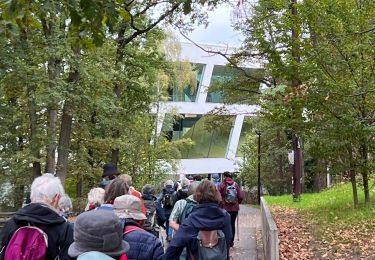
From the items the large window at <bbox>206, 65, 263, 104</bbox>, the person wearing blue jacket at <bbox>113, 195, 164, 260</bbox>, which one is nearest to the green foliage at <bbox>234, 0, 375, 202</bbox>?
the person wearing blue jacket at <bbox>113, 195, 164, 260</bbox>

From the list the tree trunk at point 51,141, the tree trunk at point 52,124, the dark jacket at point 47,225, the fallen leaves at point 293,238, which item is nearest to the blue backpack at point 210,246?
the dark jacket at point 47,225

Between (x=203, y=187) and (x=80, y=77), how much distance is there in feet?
42.6

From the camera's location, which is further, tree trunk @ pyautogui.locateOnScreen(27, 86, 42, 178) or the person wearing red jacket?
→ tree trunk @ pyautogui.locateOnScreen(27, 86, 42, 178)

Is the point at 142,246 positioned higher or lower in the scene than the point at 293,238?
higher

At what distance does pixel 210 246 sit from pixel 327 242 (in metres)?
5.92

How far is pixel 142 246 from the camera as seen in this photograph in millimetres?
3639

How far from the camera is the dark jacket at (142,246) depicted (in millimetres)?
3609

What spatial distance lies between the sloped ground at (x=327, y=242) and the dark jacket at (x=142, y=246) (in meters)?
6.03

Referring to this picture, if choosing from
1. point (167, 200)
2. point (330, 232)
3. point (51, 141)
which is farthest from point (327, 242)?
point (51, 141)

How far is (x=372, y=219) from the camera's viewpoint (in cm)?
1155

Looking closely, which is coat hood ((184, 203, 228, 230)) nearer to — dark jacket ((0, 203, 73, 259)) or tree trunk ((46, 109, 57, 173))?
dark jacket ((0, 203, 73, 259))

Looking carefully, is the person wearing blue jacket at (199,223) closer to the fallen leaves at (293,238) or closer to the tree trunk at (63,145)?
the fallen leaves at (293,238)

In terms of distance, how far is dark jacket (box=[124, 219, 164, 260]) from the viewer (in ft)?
11.8

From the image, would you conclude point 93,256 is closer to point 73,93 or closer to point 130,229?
point 130,229
